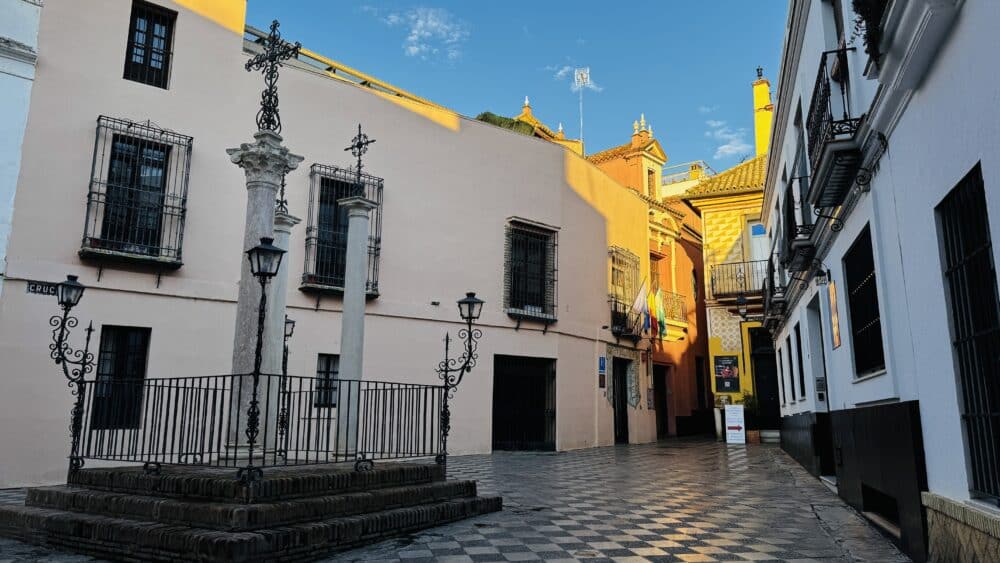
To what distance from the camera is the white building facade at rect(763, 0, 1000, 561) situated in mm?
4152

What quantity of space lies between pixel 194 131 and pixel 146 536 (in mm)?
9069

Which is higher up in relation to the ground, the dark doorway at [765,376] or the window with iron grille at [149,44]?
the window with iron grille at [149,44]

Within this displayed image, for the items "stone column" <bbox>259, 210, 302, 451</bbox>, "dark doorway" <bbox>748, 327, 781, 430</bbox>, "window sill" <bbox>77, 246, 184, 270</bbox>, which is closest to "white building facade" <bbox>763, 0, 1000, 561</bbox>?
"stone column" <bbox>259, 210, 302, 451</bbox>

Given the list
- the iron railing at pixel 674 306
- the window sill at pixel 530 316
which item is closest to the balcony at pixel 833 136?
the window sill at pixel 530 316

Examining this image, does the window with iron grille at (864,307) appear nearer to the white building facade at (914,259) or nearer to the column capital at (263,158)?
the white building facade at (914,259)

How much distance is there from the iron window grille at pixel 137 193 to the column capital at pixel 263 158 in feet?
16.2

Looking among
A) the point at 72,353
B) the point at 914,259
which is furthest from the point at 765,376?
the point at 72,353

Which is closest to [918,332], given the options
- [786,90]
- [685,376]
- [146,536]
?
[146,536]

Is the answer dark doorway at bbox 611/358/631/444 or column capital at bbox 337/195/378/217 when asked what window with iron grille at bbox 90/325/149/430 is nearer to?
column capital at bbox 337/195/378/217

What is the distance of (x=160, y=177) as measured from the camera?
12.3 metres

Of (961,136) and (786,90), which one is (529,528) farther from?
(786,90)

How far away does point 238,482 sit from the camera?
19.0 feet

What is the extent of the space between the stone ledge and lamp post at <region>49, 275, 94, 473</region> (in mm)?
7760

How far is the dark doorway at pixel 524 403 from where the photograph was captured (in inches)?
666
